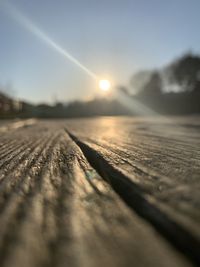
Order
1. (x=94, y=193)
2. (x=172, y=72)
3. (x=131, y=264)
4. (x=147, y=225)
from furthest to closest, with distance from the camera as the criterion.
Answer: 1. (x=172, y=72)
2. (x=94, y=193)
3. (x=147, y=225)
4. (x=131, y=264)

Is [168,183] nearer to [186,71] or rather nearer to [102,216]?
[102,216]

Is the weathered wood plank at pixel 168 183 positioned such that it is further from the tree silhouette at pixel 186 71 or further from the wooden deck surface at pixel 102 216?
the tree silhouette at pixel 186 71

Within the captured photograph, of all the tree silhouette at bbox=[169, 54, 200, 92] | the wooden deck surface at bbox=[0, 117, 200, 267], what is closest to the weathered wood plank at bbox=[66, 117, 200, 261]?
the wooden deck surface at bbox=[0, 117, 200, 267]

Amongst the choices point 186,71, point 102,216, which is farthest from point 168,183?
point 186,71

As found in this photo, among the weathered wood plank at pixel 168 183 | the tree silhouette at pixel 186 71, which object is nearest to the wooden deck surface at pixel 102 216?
the weathered wood plank at pixel 168 183

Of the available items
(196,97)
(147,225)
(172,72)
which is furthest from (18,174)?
(172,72)

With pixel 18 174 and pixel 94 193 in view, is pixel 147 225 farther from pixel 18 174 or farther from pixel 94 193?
pixel 18 174

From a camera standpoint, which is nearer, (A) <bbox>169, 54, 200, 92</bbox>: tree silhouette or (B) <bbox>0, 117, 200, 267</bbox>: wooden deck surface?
(B) <bbox>0, 117, 200, 267</bbox>: wooden deck surface

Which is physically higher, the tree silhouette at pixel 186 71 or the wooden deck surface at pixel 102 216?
the tree silhouette at pixel 186 71

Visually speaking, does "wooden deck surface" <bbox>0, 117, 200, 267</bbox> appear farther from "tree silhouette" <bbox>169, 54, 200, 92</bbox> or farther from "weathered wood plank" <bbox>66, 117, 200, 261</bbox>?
"tree silhouette" <bbox>169, 54, 200, 92</bbox>

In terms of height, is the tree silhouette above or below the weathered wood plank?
above

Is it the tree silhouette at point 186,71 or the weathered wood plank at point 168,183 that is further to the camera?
the tree silhouette at point 186,71
